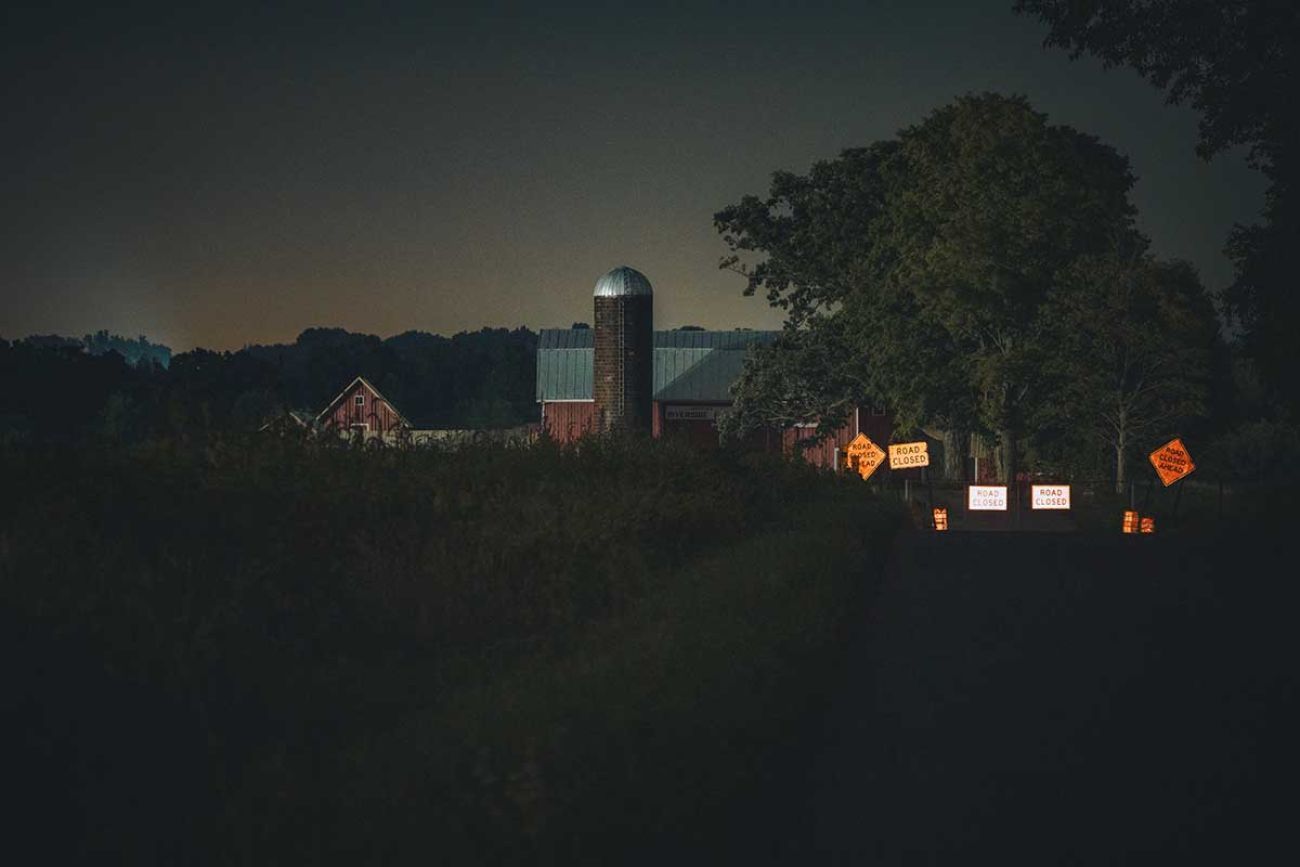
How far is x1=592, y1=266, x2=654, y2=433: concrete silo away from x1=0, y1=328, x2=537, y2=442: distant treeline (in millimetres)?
5620

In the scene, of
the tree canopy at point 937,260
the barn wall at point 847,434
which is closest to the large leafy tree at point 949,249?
the tree canopy at point 937,260

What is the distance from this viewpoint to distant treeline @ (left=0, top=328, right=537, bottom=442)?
62.4ft

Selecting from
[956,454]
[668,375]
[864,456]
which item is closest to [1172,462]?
[864,456]

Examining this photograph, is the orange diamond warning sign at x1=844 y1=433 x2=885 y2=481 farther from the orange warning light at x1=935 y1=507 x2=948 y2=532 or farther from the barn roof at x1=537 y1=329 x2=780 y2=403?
the barn roof at x1=537 y1=329 x2=780 y2=403

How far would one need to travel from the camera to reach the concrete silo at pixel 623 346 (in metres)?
70.7

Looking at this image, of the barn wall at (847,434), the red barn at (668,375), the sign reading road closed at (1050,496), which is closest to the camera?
the sign reading road closed at (1050,496)

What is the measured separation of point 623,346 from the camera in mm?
71125

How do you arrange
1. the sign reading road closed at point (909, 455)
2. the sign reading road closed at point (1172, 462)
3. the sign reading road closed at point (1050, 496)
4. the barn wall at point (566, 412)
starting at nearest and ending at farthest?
1. the sign reading road closed at point (1050, 496)
2. the sign reading road closed at point (1172, 462)
3. the sign reading road closed at point (909, 455)
4. the barn wall at point (566, 412)

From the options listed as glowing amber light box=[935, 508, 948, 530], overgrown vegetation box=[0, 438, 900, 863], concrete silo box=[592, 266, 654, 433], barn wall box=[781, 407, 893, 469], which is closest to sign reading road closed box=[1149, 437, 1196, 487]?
glowing amber light box=[935, 508, 948, 530]

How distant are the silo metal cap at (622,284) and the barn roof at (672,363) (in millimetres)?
14381

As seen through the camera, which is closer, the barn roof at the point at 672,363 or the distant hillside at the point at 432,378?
the barn roof at the point at 672,363

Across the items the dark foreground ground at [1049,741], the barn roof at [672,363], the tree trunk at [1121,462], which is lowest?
the dark foreground ground at [1049,741]

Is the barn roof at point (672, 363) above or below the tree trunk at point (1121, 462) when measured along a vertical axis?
above

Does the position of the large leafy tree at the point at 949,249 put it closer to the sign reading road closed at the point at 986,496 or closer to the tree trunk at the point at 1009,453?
the tree trunk at the point at 1009,453
